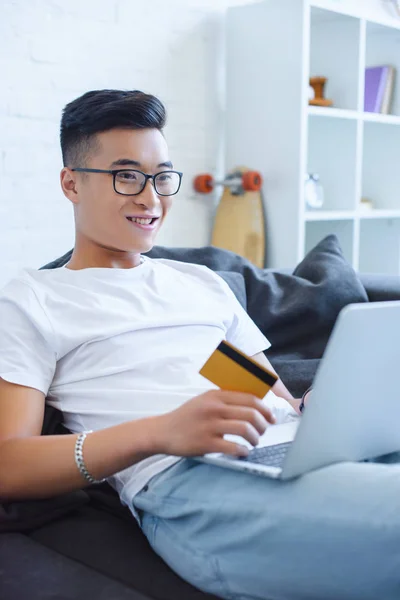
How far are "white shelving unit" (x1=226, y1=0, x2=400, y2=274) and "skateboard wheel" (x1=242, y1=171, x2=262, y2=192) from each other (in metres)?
0.06

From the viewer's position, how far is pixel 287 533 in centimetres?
97

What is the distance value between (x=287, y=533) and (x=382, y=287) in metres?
1.23

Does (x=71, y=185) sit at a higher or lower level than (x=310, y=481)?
higher

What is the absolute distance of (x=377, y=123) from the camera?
3.86 metres

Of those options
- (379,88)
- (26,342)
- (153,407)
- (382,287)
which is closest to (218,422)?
(153,407)

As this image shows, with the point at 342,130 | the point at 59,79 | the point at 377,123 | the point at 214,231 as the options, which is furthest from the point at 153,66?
the point at 377,123

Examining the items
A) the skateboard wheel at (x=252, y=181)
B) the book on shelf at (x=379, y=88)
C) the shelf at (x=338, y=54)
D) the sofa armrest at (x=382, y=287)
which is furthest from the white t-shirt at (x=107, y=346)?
the book on shelf at (x=379, y=88)

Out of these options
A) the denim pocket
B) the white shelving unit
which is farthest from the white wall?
the denim pocket

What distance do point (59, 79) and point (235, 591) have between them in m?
2.14

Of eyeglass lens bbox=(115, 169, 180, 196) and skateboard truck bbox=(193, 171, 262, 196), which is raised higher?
eyeglass lens bbox=(115, 169, 180, 196)

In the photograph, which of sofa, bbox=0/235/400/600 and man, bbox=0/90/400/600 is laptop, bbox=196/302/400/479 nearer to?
man, bbox=0/90/400/600

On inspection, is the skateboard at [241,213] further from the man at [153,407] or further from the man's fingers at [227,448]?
the man's fingers at [227,448]

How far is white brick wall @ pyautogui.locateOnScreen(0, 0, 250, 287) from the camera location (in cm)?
264

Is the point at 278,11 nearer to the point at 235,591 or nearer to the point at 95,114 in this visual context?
the point at 95,114
